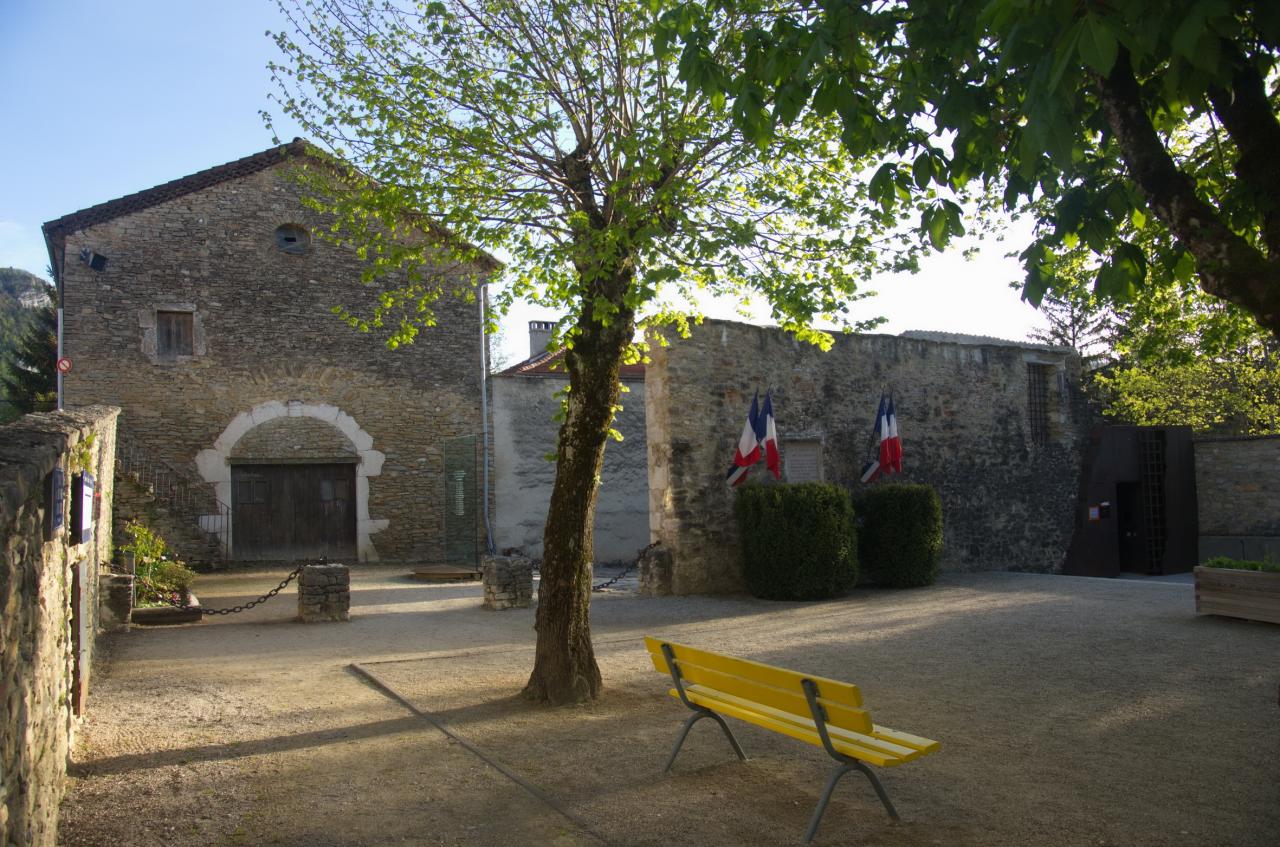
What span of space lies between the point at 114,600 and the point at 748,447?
7.68 meters

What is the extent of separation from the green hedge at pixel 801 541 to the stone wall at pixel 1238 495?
1002 centimetres

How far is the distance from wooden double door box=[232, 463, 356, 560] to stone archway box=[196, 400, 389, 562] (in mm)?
180

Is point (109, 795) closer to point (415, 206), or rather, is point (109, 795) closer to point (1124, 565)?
point (415, 206)

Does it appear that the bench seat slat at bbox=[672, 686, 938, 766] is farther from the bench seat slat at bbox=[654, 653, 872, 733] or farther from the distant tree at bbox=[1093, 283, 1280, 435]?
the distant tree at bbox=[1093, 283, 1280, 435]

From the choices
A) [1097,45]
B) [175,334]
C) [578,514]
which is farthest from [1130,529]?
[175,334]

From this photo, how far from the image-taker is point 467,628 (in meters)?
10.6

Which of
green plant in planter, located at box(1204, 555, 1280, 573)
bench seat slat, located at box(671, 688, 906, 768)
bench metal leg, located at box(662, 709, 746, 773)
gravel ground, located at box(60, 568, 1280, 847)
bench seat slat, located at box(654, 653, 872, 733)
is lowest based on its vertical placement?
gravel ground, located at box(60, 568, 1280, 847)

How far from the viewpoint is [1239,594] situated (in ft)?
31.8

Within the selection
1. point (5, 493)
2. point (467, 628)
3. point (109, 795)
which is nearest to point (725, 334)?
point (467, 628)

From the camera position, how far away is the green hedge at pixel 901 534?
13.5 m

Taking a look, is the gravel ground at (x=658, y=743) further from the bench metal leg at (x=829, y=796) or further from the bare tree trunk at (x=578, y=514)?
the bare tree trunk at (x=578, y=514)

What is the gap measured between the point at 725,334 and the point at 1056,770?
899 cm

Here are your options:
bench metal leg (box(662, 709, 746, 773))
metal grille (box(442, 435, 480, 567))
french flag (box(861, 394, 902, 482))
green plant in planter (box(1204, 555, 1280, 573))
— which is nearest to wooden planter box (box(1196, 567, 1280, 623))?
green plant in planter (box(1204, 555, 1280, 573))

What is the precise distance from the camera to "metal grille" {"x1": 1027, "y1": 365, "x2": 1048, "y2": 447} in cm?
1692
